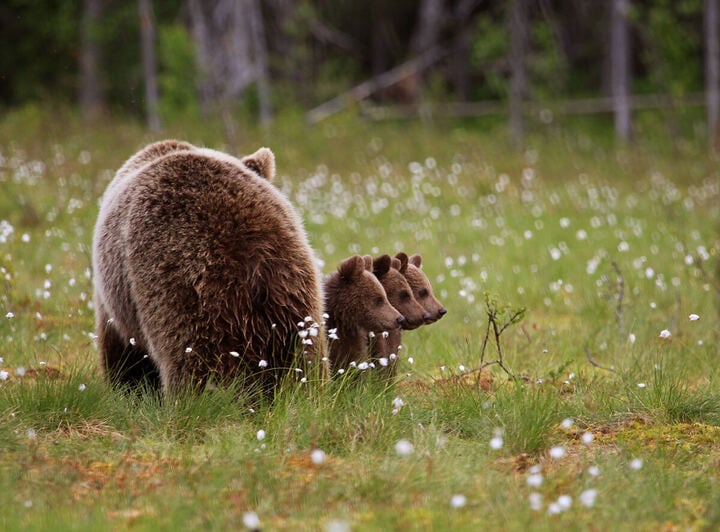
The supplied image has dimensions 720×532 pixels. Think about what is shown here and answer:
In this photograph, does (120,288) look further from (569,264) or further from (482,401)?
(569,264)

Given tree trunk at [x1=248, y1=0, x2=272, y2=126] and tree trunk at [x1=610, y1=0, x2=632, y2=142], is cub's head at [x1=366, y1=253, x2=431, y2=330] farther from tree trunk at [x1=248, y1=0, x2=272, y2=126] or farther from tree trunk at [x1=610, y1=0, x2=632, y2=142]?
tree trunk at [x1=610, y1=0, x2=632, y2=142]

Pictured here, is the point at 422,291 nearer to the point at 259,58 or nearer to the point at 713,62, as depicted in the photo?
the point at 259,58

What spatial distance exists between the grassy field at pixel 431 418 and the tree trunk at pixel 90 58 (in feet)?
47.2

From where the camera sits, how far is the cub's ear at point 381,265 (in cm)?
611

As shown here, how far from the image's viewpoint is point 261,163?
18.9 ft

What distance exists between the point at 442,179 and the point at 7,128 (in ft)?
28.7

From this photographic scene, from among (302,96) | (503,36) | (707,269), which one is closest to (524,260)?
(707,269)

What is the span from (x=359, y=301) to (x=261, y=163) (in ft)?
3.41

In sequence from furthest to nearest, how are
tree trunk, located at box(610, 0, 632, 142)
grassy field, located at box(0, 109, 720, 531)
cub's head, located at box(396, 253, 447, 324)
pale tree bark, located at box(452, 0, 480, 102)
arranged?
pale tree bark, located at box(452, 0, 480, 102) → tree trunk, located at box(610, 0, 632, 142) → cub's head, located at box(396, 253, 447, 324) → grassy field, located at box(0, 109, 720, 531)

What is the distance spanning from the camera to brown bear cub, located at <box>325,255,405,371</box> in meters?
5.70

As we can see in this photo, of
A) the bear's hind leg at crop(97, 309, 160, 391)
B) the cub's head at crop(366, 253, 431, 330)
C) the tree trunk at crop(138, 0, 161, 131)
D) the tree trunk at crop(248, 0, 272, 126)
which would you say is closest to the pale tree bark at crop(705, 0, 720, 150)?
the tree trunk at crop(248, 0, 272, 126)

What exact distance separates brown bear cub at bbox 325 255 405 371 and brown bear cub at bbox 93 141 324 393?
60 cm

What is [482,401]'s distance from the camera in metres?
5.35

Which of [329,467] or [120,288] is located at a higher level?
[120,288]
